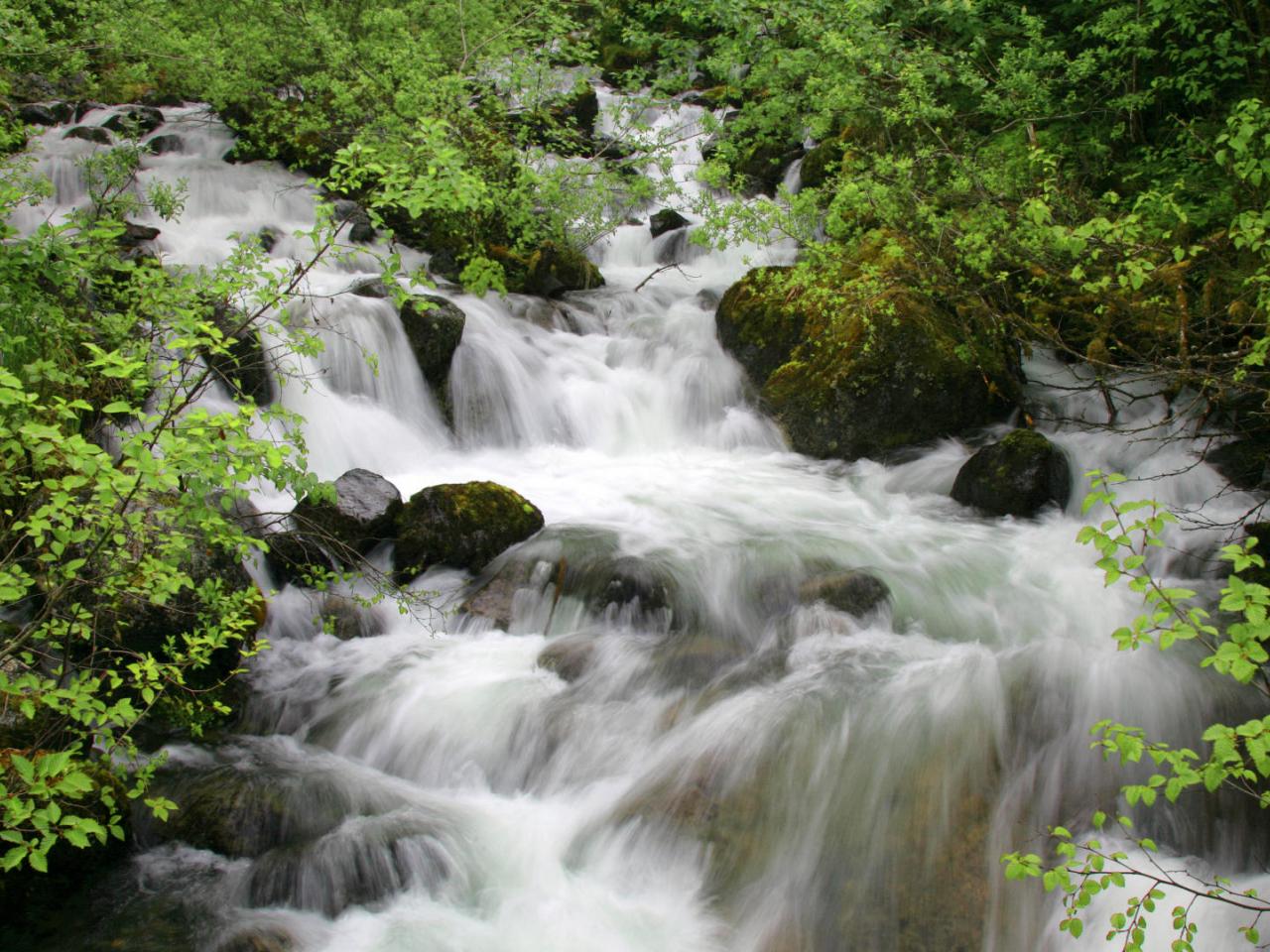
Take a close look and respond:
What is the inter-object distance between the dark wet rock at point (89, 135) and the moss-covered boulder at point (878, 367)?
11526 mm

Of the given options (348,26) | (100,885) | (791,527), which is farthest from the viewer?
(348,26)

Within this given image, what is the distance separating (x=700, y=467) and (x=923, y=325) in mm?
2794

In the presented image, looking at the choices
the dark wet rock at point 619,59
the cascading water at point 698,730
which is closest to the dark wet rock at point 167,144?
the cascading water at point 698,730

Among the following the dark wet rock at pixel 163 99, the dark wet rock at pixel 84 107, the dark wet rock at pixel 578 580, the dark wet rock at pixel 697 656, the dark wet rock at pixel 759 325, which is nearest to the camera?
the dark wet rock at pixel 697 656

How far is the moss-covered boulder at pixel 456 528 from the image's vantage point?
6.56 m

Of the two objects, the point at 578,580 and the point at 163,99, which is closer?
the point at 578,580

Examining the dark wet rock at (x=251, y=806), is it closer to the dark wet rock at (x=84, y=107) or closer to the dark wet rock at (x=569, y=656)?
the dark wet rock at (x=569, y=656)

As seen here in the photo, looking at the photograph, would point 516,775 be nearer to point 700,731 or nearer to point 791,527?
point 700,731

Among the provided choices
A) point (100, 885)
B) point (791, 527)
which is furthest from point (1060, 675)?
point (100, 885)

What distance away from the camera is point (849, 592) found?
5961 millimetres

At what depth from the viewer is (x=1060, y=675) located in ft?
16.6

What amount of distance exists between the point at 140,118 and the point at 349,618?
11.8m

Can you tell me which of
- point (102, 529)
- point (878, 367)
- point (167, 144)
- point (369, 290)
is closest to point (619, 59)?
point (167, 144)

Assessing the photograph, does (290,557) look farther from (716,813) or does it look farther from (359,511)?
(716,813)
